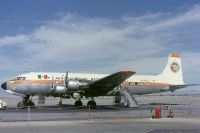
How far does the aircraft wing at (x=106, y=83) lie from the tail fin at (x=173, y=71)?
10978 millimetres

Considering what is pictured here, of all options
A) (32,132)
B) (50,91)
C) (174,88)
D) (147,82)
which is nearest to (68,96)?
(50,91)

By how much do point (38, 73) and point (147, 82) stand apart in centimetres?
1305

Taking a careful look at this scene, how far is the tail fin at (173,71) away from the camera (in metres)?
46.7

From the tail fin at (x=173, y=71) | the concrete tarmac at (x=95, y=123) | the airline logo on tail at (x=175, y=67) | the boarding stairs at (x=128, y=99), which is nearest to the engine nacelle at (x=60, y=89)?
the boarding stairs at (x=128, y=99)

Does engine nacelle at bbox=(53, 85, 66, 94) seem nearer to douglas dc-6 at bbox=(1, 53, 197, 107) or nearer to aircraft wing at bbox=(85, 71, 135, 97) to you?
douglas dc-6 at bbox=(1, 53, 197, 107)

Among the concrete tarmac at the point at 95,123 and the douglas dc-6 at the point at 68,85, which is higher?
the douglas dc-6 at the point at 68,85

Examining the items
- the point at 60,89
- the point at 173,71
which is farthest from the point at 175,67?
the point at 60,89

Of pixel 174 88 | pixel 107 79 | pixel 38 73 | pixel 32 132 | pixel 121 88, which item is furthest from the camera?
pixel 174 88

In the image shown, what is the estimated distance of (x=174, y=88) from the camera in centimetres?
4631

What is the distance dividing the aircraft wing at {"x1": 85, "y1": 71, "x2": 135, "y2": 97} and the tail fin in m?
11.0

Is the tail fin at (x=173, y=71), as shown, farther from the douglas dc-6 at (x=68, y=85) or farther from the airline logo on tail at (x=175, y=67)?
the douglas dc-6 at (x=68, y=85)

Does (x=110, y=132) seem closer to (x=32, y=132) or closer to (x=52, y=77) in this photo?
(x=32, y=132)

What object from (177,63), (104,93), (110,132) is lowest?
(110,132)

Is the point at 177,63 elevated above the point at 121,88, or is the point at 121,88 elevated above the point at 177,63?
the point at 177,63
